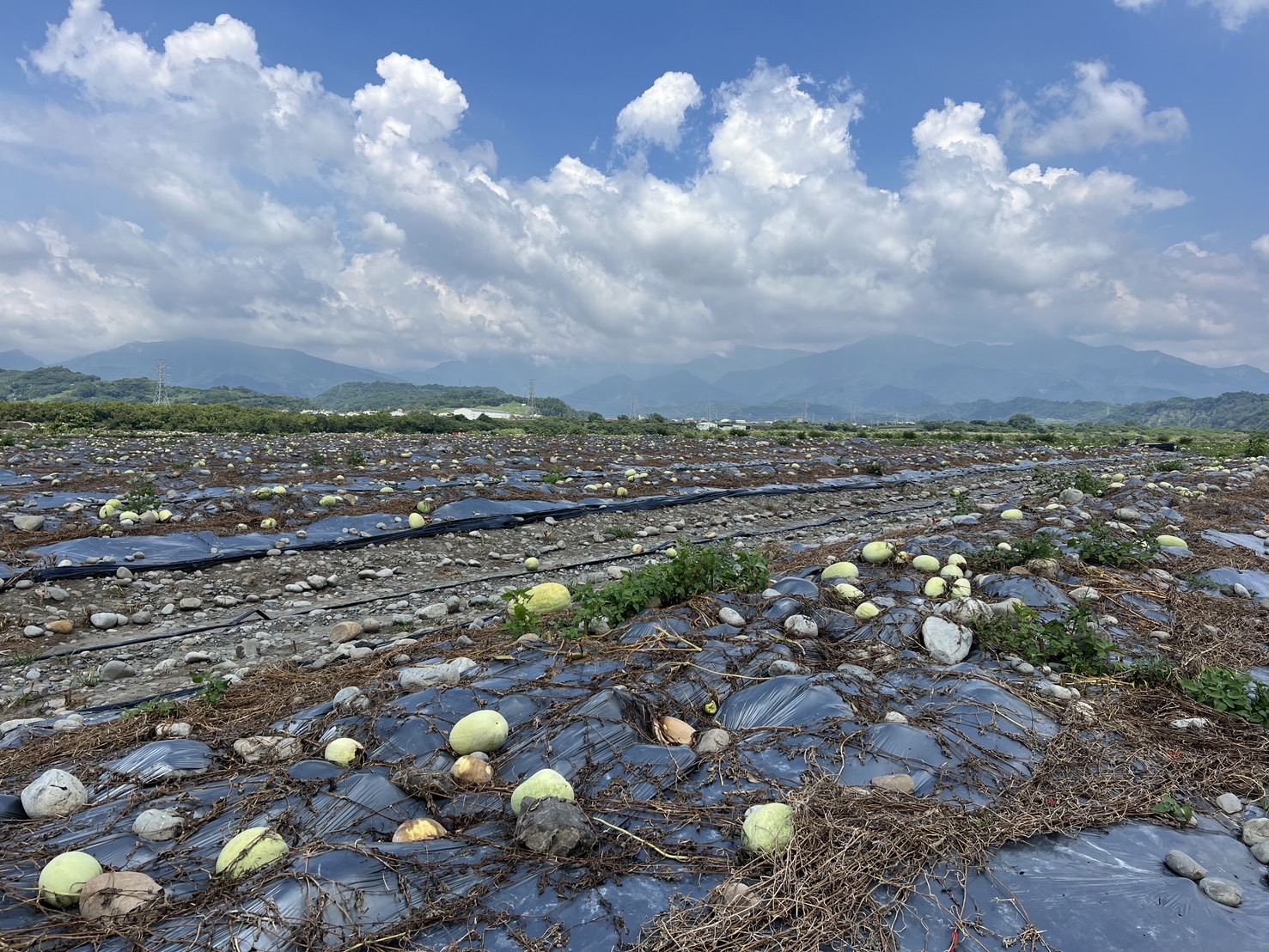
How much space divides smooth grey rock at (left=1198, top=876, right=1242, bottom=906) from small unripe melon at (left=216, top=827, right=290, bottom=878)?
4155 mm

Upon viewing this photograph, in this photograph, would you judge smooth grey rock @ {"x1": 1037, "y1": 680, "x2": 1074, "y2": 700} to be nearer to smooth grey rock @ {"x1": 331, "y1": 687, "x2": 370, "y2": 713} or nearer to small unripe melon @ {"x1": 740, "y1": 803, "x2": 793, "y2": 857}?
small unripe melon @ {"x1": 740, "y1": 803, "x2": 793, "y2": 857}

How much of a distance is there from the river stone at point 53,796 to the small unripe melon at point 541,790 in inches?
98.1

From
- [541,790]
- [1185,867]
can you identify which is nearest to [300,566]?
[541,790]

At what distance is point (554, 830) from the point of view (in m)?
2.86

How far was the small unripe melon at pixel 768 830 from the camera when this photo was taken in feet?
9.36

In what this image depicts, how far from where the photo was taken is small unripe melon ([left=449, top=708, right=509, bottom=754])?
379 centimetres

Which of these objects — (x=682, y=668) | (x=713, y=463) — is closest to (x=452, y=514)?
(x=682, y=668)

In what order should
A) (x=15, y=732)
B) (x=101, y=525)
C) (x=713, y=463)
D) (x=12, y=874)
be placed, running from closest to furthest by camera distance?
→ (x=12, y=874)
(x=15, y=732)
(x=101, y=525)
(x=713, y=463)

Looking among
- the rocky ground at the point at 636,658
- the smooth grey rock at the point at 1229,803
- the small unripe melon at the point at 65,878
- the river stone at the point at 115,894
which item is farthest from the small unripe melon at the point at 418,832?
the smooth grey rock at the point at 1229,803

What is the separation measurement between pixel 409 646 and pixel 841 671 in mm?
4166

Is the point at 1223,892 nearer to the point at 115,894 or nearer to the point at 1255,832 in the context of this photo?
the point at 1255,832

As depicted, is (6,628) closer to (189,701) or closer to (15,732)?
(15,732)

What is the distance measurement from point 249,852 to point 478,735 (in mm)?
1285

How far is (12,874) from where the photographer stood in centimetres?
278
